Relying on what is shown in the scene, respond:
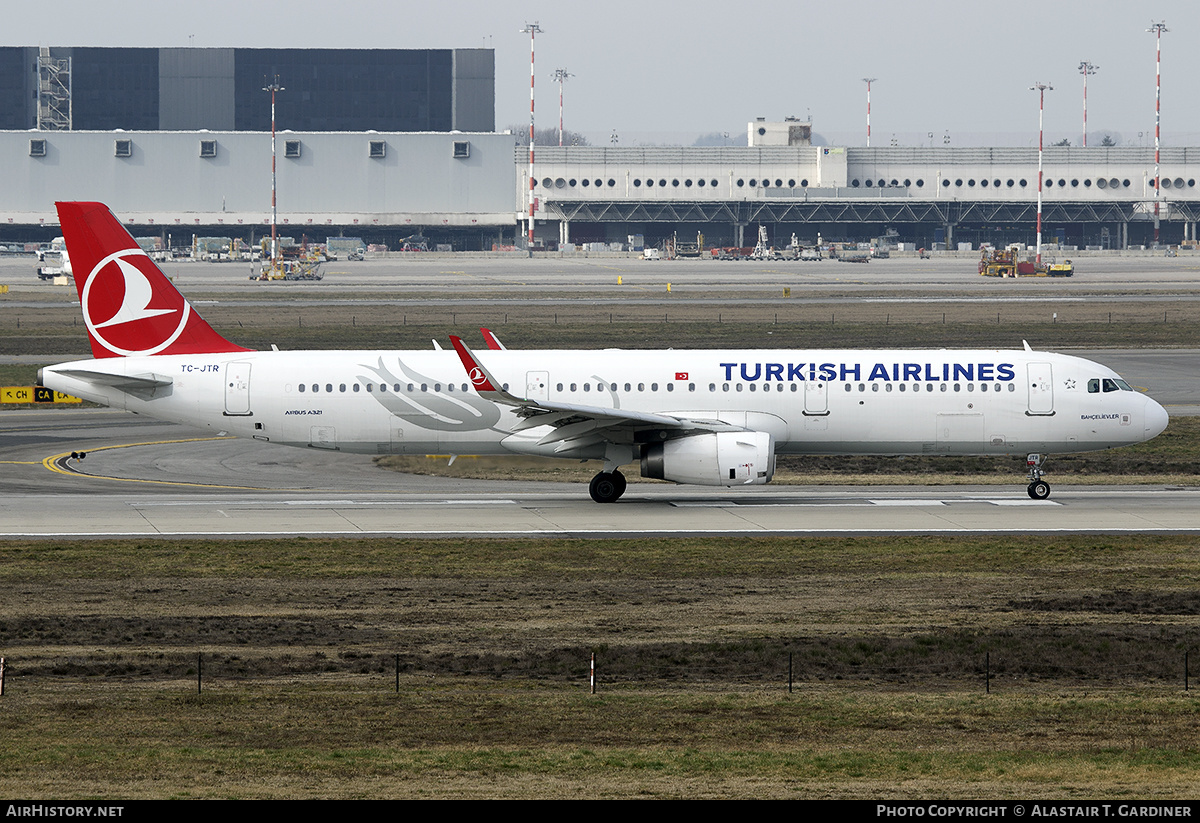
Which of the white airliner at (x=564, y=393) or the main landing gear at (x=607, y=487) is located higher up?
the white airliner at (x=564, y=393)

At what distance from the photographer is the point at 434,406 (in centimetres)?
4162

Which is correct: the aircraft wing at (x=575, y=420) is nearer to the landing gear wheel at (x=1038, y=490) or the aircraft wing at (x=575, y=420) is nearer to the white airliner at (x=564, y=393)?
the white airliner at (x=564, y=393)

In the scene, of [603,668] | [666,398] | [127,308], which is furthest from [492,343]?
[603,668]

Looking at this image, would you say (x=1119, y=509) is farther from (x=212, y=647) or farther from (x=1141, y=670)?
(x=212, y=647)

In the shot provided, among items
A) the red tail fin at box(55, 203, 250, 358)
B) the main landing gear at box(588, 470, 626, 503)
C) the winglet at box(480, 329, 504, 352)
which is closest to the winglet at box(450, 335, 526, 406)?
the winglet at box(480, 329, 504, 352)

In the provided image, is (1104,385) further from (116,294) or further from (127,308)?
(116,294)

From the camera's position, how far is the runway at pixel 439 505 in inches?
1497

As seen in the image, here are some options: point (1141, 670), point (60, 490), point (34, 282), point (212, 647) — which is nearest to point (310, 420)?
point (60, 490)

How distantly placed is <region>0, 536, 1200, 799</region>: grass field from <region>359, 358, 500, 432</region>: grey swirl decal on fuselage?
6.36 meters

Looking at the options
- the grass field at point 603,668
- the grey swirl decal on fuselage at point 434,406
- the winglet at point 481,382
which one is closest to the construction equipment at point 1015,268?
the grey swirl decal on fuselage at point 434,406

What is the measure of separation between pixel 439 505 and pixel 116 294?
11.2 meters

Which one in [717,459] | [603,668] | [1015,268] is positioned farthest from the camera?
[1015,268]

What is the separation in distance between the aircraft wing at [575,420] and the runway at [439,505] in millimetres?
2115

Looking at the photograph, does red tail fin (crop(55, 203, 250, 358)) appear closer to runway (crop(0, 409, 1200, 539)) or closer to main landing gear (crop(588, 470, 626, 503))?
runway (crop(0, 409, 1200, 539))
